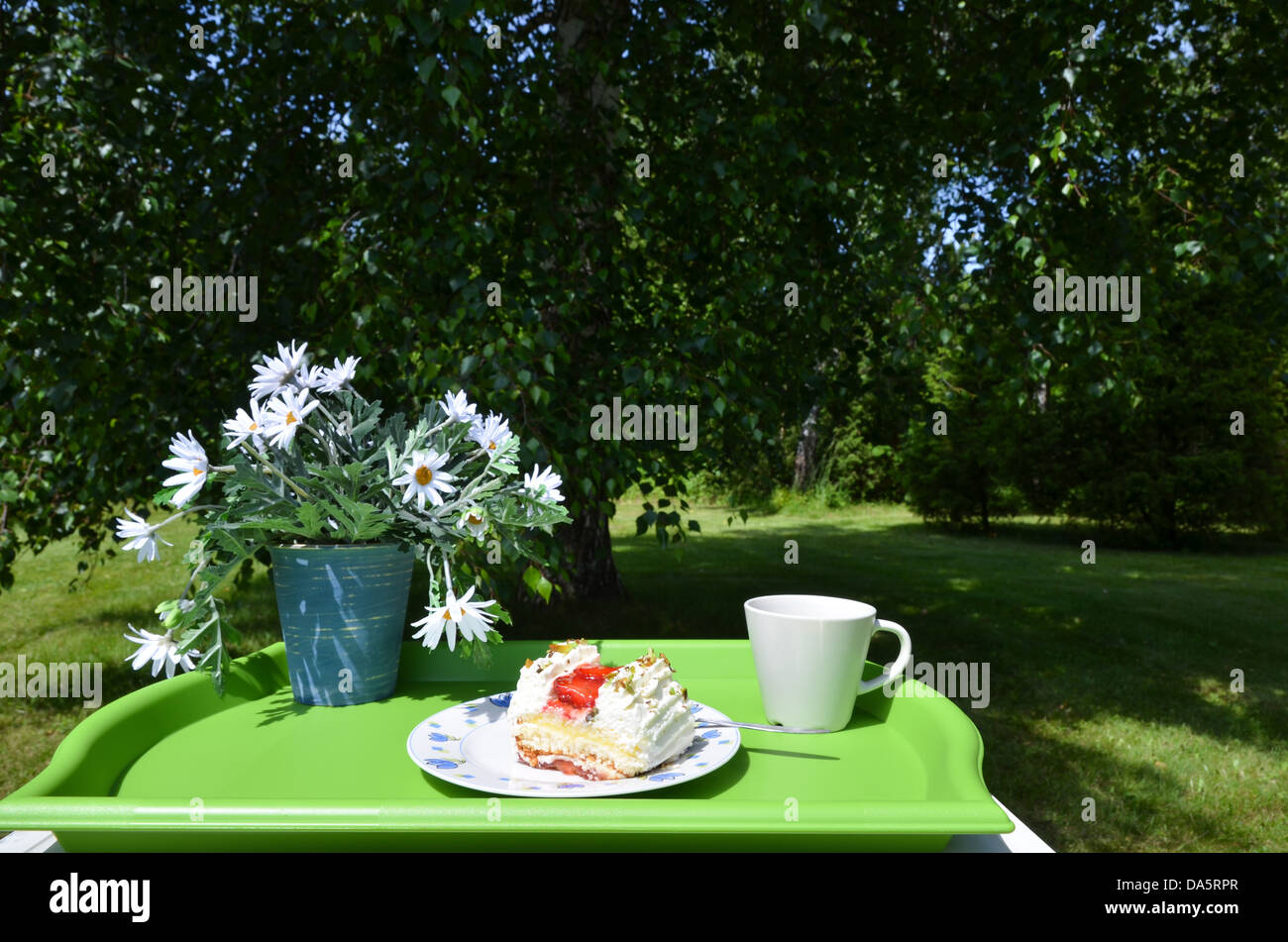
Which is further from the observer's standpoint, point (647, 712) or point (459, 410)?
point (459, 410)

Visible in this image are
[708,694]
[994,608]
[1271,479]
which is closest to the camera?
[708,694]

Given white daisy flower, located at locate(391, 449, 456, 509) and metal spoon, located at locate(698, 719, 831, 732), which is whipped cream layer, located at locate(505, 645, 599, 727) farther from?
white daisy flower, located at locate(391, 449, 456, 509)

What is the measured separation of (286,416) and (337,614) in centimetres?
32

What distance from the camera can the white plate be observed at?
90 centimetres

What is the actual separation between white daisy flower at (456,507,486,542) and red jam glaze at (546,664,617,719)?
295 millimetres

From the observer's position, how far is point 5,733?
3.97 m

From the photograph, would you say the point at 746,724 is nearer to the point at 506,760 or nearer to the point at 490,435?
the point at 506,760

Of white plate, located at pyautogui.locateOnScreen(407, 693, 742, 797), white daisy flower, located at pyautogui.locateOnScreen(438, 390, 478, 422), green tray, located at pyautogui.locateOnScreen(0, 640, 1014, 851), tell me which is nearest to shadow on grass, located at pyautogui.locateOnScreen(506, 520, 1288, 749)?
green tray, located at pyautogui.locateOnScreen(0, 640, 1014, 851)

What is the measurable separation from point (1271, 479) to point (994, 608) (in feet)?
15.0

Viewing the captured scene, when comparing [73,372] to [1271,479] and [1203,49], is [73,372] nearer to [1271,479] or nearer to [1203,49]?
[1203,49]

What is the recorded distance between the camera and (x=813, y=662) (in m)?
1.11

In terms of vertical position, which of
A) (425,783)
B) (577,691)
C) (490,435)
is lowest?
(425,783)

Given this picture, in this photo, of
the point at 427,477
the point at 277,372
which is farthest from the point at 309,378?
the point at 427,477

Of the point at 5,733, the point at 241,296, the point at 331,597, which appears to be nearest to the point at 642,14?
the point at 241,296
